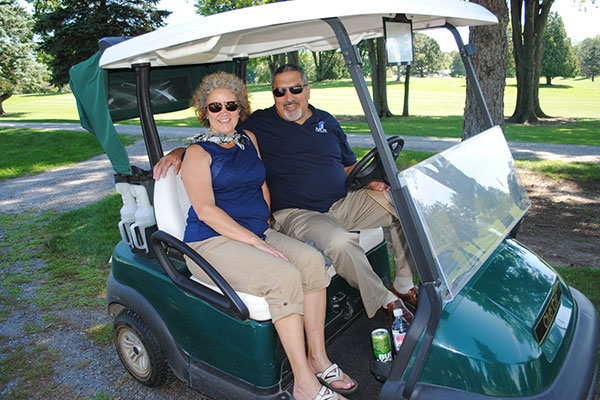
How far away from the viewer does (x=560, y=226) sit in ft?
15.9

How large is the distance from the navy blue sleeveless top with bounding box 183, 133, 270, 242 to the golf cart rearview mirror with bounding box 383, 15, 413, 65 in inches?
37.1

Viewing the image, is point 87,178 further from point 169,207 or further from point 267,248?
point 267,248

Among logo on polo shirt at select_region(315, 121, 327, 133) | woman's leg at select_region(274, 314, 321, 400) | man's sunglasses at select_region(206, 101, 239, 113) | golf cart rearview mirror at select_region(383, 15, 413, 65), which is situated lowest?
woman's leg at select_region(274, 314, 321, 400)

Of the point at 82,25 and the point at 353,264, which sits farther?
the point at 82,25

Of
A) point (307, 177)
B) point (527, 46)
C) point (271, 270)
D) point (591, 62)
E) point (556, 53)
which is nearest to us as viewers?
point (271, 270)

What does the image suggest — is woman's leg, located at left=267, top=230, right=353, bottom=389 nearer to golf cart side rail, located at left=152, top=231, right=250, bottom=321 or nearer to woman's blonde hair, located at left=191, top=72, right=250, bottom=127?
golf cart side rail, located at left=152, top=231, right=250, bottom=321

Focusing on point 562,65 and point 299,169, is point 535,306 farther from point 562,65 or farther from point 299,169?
point 562,65

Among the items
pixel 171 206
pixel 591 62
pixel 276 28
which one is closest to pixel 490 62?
pixel 276 28

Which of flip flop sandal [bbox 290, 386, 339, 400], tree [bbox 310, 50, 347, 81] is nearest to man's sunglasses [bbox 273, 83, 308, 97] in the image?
flip flop sandal [bbox 290, 386, 339, 400]

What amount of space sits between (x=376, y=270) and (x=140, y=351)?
1.37m

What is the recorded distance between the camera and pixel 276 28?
2303 mm

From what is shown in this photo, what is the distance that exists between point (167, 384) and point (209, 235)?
89 centimetres

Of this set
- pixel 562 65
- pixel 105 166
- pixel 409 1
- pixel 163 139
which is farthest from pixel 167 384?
pixel 562 65

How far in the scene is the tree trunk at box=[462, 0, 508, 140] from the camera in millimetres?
4961
